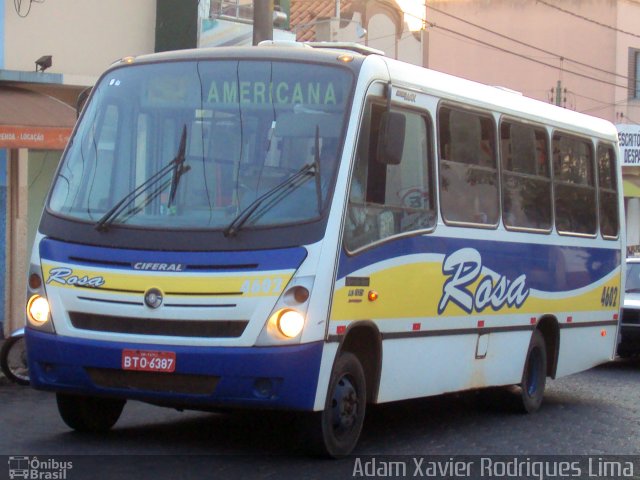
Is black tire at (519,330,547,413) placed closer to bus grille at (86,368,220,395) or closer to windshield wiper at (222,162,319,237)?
windshield wiper at (222,162,319,237)

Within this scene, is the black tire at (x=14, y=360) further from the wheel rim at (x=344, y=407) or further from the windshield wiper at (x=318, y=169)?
the windshield wiper at (x=318, y=169)

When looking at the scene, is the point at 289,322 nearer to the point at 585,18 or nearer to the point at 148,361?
the point at 148,361

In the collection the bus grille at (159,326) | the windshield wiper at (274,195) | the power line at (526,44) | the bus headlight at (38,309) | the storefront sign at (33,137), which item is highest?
the power line at (526,44)

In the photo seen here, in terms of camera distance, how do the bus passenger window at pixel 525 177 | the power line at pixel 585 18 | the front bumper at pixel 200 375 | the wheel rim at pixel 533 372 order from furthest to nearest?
the power line at pixel 585 18 → the wheel rim at pixel 533 372 → the bus passenger window at pixel 525 177 → the front bumper at pixel 200 375

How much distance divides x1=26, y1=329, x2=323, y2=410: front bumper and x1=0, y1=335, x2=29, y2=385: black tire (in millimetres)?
3225

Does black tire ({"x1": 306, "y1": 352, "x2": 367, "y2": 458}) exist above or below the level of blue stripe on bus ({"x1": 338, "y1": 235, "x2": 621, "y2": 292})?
below

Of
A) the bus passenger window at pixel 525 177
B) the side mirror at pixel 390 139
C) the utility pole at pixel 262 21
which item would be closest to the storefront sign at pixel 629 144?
the utility pole at pixel 262 21

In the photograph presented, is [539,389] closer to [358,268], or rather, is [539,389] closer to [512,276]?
[512,276]

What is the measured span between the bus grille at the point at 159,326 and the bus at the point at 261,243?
0.01m

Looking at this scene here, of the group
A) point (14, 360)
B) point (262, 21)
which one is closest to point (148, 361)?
point (14, 360)

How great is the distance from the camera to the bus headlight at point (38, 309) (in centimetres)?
893

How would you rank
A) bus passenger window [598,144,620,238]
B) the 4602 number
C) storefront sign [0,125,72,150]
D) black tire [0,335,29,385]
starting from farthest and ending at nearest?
storefront sign [0,125,72,150] < bus passenger window [598,144,620,238] < the 4602 number < black tire [0,335,29,385]

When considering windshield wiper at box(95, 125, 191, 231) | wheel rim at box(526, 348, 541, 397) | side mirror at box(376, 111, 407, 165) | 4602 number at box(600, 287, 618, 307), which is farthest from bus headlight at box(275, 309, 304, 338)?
4602 number at box(600, 287, 618, 307)

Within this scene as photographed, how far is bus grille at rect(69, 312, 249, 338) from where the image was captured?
8414mm
